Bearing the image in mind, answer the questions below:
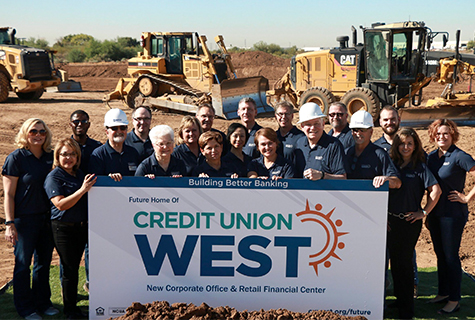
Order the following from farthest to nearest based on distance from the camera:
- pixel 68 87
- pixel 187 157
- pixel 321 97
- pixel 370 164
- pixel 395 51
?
pixel 68 87
pixel 321 97
pixel 395 51
pixel 187 157
pixel 370 164

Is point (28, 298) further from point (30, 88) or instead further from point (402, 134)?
point (30, 88)

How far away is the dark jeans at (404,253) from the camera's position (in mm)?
5273

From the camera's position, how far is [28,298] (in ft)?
17.5

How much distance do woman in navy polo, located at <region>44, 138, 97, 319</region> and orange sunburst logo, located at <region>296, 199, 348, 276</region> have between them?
6.88 feet

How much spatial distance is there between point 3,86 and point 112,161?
68.6ft

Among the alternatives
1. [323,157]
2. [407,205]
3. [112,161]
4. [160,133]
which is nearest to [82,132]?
[112,161]

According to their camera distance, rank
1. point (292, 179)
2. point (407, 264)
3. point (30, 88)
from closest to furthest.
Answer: point (292, 179)
point (407, 264)
point (30, 88)

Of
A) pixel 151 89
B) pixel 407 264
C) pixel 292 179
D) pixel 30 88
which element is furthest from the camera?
pixel 30 88

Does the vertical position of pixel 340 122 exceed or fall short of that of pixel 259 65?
it falls short

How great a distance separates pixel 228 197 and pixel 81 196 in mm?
1422

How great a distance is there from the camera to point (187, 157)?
5797 millimetres

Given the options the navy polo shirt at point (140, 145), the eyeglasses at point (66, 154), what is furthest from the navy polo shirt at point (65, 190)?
the navy polo shirt at point (140, 145)

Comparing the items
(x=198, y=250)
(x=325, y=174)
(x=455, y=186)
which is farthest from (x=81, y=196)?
(x=455, y=186)

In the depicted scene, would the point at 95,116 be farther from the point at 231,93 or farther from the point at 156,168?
the point at 156,168
